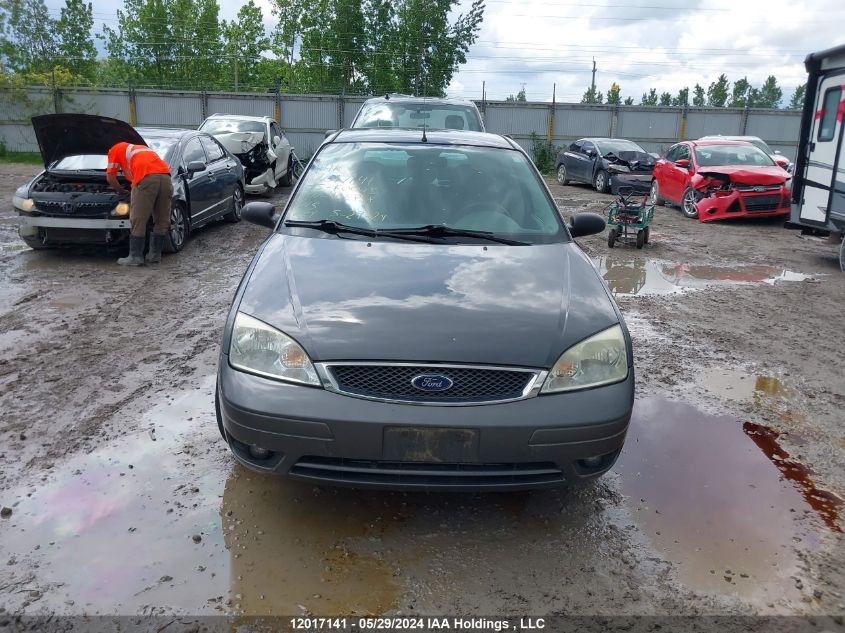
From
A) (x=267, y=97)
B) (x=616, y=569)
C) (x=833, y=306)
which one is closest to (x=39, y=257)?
(x=616, y=569)

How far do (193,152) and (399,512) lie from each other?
8.05m

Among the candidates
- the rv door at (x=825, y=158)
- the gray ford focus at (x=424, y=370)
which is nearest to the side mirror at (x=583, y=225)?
the gray ford focus at (x=424, y=370)

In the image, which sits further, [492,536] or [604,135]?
[604,135]

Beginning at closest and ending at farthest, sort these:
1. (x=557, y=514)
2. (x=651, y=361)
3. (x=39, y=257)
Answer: (x=557, y=514), (x=651, y=361), (x=39, y=257)

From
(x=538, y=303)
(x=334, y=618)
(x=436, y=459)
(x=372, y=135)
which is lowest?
(x=334, y=618)

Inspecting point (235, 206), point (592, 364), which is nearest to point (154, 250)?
point (235, 206)

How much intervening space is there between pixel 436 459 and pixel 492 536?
0.57m

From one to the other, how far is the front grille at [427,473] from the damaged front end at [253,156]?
1172 centimetres

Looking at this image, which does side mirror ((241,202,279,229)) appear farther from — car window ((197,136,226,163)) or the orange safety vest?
car window ((197,136,226,163))

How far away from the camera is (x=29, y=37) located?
42.9 m

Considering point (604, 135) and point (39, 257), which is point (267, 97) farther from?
point (39, 257)

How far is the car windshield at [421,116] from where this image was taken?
998 cm

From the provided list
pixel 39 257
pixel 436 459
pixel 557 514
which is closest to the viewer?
pixel 436 459

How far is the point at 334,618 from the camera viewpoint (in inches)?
100
